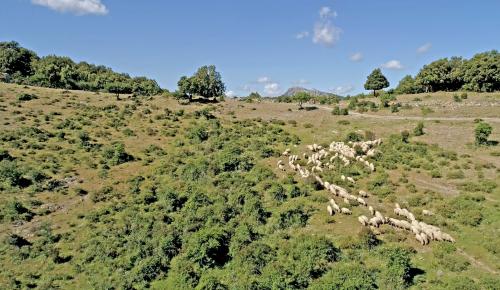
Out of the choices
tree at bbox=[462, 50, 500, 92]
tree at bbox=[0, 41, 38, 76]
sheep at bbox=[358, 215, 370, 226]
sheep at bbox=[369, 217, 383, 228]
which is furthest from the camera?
tree at bbox=[0, 41, 38, 76]

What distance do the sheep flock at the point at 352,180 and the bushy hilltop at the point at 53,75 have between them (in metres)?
83.4

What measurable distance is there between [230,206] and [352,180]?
16.8 m

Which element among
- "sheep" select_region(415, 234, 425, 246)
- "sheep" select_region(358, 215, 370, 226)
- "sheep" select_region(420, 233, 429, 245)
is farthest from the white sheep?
"sheep" select_region(420, 233, 429, 245)

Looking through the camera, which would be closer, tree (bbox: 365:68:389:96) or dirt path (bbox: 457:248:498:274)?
A: dirt path (bbox: 457:248:498:274)

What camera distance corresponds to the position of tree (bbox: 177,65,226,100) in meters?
116

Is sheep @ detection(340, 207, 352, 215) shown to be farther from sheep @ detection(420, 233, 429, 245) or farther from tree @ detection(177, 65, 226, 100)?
tree @ detection(177, 65, 226, 100)

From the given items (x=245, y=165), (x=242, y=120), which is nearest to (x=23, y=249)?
(x=245, y=165)

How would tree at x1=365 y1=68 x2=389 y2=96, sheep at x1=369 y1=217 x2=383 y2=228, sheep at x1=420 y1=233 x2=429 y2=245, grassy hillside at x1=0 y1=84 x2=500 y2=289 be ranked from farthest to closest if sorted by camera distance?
tree at x1=365 y1=68 x2=389 y2=96 < sheep at x1=369 y1=217 x2=383 y2=228 < sheep at x1=420 y1=233 x2=429 y2=245 < grassy hillside at x1=0 y1=84 x2=500 y2=289

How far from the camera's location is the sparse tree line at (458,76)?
10977cm

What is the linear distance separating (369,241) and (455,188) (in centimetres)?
1972

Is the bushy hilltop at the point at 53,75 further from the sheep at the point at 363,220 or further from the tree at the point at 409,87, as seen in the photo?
the sheep at the point at 363,220

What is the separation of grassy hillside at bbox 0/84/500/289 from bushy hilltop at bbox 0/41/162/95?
162ft

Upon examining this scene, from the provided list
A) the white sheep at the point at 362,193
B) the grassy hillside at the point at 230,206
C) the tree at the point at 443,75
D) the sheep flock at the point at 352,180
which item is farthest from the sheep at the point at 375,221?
the tree at the point at 443,75

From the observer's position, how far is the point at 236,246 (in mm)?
38844
